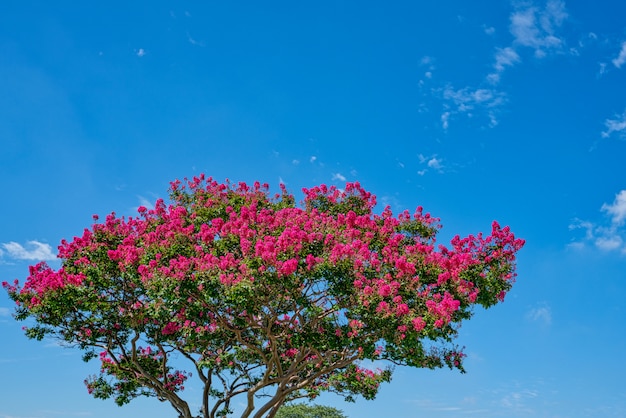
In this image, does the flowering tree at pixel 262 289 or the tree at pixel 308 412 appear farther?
the tree at pixel 308 412

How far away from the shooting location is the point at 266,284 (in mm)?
12117

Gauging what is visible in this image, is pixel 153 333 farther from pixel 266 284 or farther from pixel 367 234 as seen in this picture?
pixel 367 234

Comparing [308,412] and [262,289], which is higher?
[308,412]

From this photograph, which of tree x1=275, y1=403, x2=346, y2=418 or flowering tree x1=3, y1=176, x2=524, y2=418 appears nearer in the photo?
flowering tree x1=3, y1=176, x2=524, y2=418

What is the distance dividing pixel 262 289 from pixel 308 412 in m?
21.1

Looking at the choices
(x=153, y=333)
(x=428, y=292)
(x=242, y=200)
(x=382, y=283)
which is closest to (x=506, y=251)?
(x=428, y=292)

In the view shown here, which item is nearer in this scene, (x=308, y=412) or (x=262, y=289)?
(x=262, y=289)

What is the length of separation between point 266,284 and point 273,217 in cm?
210

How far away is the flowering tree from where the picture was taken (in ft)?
39.7

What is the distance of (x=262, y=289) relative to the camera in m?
12.3

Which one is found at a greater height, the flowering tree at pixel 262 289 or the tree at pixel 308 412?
the tree at pixel 308 412

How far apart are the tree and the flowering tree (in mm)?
14797

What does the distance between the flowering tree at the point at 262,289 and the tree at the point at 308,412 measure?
14.8 metres

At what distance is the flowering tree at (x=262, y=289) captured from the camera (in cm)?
1211
